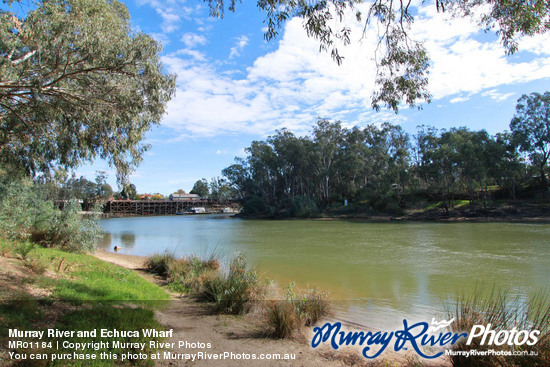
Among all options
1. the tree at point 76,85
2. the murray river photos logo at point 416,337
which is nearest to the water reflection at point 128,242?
the tree at point 76,85

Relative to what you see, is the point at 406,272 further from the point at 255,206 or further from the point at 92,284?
the point at 255,206

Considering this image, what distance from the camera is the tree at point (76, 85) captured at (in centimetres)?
654

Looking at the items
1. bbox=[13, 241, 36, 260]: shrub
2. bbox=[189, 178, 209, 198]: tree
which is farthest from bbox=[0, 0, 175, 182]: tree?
bbox=[189, 178, 209, 198]: tree

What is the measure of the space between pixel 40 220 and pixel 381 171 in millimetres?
48517

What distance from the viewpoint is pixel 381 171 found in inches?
2058

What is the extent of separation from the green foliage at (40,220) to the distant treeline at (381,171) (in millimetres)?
37749

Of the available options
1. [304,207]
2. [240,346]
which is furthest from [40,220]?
[304,207]

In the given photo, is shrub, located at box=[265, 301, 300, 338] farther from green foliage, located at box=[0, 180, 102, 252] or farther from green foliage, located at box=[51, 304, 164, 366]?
green foliage, located at box=[0, 180, 102, 252]

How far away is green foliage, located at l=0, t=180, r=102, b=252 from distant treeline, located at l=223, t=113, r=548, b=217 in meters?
37.7

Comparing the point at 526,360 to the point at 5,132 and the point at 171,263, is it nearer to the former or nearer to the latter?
the point at 171,263

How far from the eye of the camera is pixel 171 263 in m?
10.1

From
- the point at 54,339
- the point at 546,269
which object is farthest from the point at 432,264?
the point at 54,339

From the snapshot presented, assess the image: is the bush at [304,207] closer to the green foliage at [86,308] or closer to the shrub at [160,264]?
the shrub at [160,264]

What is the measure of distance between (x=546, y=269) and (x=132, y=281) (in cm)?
1349
